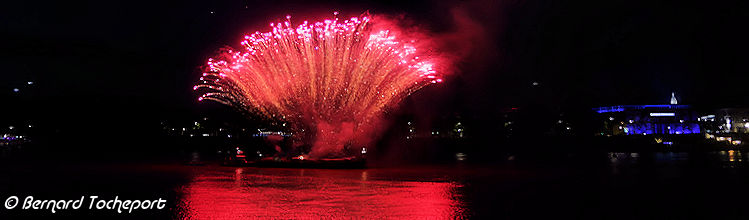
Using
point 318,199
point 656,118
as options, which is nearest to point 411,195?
point 318,199

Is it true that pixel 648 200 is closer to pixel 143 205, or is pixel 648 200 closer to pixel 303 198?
pixel 303 198

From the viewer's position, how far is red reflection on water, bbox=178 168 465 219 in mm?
8797

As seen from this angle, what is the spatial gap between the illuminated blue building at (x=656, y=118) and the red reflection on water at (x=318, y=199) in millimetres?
108153

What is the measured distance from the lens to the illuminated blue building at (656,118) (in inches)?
4528

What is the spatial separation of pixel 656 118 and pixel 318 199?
436 ft

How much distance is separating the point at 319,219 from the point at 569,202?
521 centimetres

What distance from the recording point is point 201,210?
9.09 m

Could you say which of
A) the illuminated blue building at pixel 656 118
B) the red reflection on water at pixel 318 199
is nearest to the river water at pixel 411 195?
the red reflection on water at pixel 318 199

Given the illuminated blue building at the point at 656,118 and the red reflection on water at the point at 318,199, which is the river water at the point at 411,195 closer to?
the red reflection on water at the point at 318,199

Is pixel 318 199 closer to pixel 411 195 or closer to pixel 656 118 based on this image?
pixel 411 195

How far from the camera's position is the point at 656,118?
12469cm

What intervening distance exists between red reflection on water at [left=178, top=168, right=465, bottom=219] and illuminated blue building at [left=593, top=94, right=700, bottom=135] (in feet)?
355

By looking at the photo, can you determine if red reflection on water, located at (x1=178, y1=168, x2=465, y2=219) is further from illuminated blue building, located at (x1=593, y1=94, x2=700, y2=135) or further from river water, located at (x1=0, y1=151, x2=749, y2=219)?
illuminated blue building, located at (x1=593, y1=94, x2=700, y2=135)

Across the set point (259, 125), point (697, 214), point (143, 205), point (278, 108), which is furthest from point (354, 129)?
point (259, 125)
